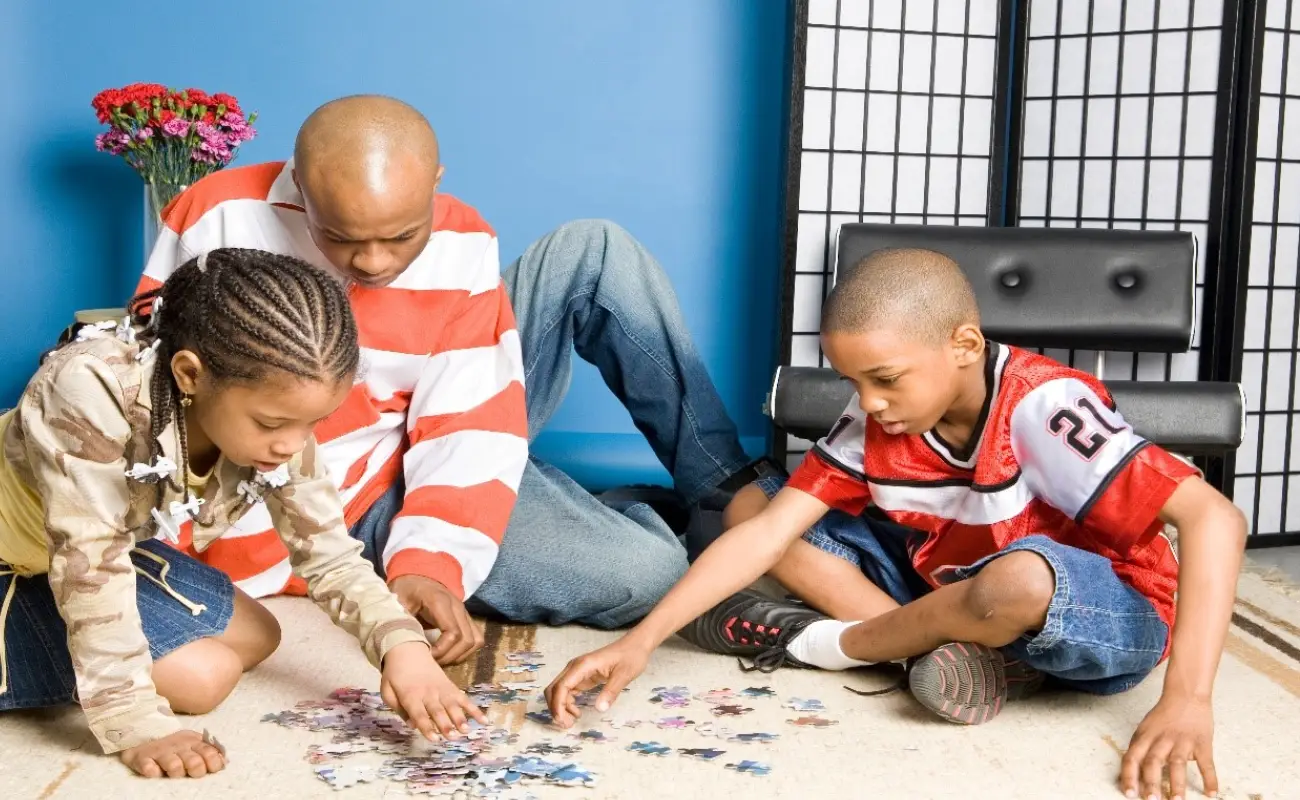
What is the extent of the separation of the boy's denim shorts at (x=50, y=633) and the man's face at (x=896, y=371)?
1073 mm

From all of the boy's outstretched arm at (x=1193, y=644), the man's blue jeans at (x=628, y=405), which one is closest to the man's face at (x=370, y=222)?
the man's blue jeans at (x=628, y=405)

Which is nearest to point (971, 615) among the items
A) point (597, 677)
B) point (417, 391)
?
point (597, 677)

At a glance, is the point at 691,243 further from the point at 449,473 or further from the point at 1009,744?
the point at 1009,744

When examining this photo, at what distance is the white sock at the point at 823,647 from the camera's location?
2.24m

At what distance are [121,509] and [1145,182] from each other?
2.74 metres

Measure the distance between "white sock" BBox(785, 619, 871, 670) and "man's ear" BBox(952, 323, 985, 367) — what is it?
0.50m

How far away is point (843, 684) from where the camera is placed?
2.21 meters

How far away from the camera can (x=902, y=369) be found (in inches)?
79.2

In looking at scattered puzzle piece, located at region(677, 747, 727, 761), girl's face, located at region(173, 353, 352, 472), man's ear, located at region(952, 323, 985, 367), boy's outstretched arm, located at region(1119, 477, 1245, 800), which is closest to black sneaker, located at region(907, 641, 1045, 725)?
boy's outstretched arm, located at region(1119, 477, 1245, 800)

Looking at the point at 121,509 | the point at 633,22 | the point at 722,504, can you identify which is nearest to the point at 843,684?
the point at 722,504

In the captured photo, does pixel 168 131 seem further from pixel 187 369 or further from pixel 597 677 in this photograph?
pixel 597 677

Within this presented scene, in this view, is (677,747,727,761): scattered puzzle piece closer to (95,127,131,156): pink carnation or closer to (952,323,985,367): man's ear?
(952,323,985,367): man's ear

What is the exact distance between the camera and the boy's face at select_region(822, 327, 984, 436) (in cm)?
201

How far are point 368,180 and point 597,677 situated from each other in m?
0.82
